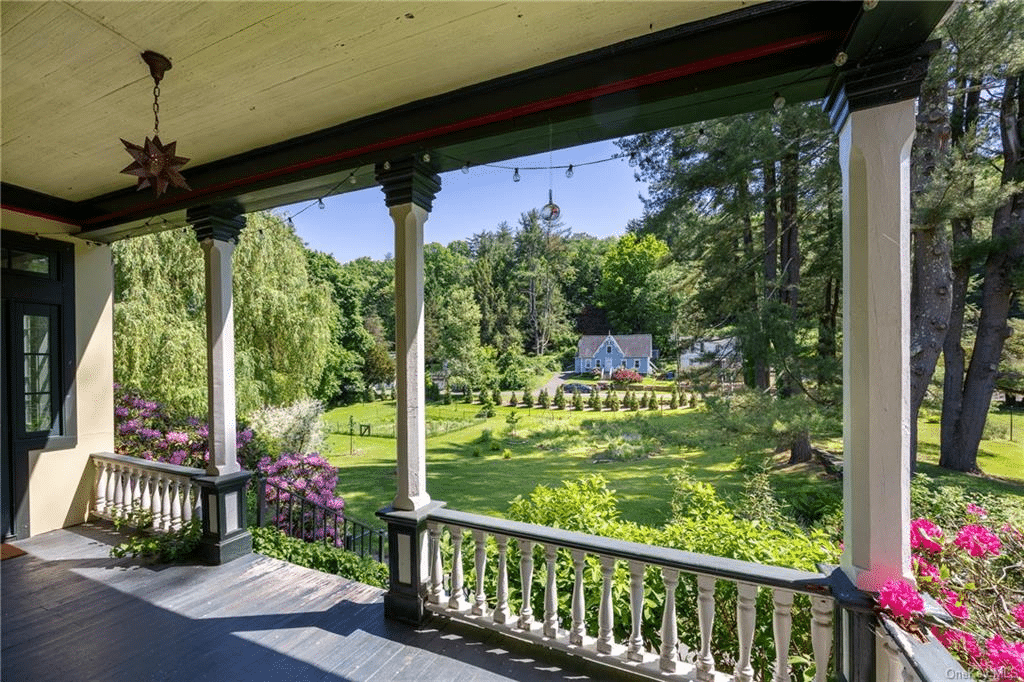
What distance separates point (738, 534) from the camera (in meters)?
2.32

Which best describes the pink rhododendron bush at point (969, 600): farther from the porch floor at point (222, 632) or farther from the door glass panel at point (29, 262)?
the door glass panel at point (29, 262)

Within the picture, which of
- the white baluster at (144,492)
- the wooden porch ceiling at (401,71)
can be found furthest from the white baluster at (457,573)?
the white baluster at (144,492)

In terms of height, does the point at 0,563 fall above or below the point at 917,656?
below

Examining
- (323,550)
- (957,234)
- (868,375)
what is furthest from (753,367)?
(323,550)

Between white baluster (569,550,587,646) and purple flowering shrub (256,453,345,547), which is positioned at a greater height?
white baluster (569,550,587,646)

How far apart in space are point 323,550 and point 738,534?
2888 millimetres

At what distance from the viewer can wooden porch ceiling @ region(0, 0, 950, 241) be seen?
61.6 inches

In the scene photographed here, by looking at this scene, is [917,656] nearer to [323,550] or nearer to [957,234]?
[323,550]

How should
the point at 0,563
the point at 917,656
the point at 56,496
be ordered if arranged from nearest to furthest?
the point at 917,656 < the point at 0,563 < the point at 56,496

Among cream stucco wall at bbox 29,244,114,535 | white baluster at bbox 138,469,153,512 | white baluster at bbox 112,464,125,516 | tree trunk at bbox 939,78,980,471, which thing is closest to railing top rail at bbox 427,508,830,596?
white baluster at bbox 138,469,153,512

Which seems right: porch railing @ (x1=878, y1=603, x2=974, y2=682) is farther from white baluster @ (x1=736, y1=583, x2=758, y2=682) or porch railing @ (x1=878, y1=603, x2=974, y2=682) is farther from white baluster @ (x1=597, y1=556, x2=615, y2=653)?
white baluster @ (x1=597, y1=556, x2=615, y2=653)

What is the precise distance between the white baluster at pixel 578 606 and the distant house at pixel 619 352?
478cm

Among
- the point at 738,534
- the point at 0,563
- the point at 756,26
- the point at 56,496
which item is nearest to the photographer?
the point at 756,26

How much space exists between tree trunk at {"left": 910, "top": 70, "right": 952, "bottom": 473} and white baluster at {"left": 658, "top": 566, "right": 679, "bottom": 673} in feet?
12.8
